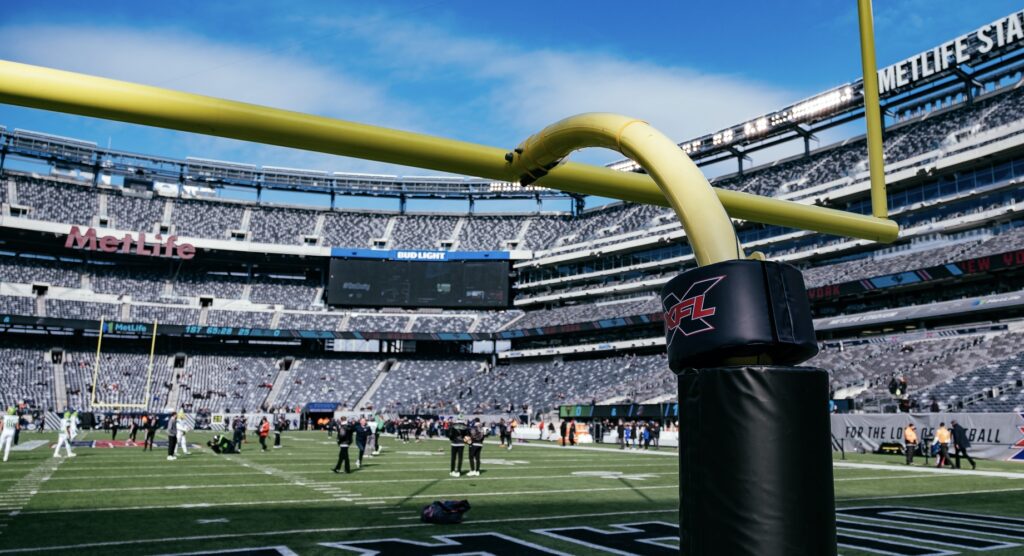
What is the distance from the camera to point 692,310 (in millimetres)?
2268

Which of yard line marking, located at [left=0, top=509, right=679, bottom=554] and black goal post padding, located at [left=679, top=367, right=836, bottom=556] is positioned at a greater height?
black goal post padding, located at [left=679, top=367, right=836, bottom=556]

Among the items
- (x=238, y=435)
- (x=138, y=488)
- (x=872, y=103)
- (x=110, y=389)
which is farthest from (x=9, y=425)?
(x=110, y=389)

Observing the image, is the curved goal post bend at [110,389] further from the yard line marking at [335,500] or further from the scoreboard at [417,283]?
the yard line marking at [335,500]

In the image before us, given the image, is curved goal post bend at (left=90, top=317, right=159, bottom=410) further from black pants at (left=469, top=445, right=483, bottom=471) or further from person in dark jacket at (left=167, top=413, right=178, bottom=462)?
black pants at (left=469, top=445, right=483, bottom=471)

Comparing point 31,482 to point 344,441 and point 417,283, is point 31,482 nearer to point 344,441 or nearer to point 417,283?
point 344,441

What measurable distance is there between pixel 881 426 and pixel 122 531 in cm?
2441

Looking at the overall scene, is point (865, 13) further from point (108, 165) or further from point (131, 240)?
point (108, 165)

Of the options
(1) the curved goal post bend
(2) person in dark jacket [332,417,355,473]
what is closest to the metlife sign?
(2) person in dark jacket [332,417,355,473]

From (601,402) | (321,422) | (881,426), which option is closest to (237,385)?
(321,422)

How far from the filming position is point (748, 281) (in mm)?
2166

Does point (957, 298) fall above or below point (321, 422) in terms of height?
above

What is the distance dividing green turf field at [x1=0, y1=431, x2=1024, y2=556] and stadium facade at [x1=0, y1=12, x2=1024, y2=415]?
20.4m

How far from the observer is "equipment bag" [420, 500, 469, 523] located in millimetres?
9883

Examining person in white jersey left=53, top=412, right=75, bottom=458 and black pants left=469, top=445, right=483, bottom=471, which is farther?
person in white jersey left=53, top=412, right=75, bottom=458
